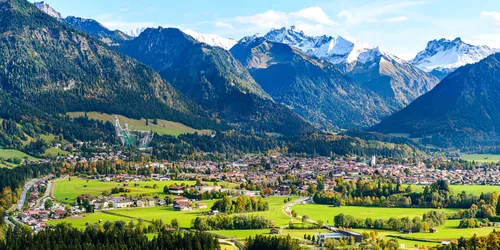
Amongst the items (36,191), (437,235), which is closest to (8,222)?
(36,191)

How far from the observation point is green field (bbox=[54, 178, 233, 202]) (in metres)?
139

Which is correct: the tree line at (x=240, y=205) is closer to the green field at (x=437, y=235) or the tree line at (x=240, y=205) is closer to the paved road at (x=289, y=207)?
the paved road at (x=289, y=207)

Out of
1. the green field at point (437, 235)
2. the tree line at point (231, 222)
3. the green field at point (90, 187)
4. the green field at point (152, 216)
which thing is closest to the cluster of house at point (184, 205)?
the green field at point (152, 216)

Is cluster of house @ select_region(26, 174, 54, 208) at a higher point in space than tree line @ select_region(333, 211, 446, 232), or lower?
lower

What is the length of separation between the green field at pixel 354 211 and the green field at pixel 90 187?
31764 mm

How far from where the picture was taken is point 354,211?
413ft

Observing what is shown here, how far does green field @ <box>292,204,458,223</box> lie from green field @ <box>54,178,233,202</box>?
31.8m

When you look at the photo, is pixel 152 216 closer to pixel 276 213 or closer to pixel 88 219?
pixel 88 219

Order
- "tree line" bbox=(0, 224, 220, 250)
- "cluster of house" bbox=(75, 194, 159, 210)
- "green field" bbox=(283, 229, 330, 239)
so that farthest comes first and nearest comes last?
"cluster of house" bbox=(75, 194, 159, 210) < "green field" bbox=(283, 229, 330, 239) < "tree line" bbox=(0, 224, 220, 250)

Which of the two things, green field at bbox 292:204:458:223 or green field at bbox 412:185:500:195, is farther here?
green field at bbox 412:185:500:195

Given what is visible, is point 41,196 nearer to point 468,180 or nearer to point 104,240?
point 104,240

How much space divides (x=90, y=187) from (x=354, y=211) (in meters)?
57.6

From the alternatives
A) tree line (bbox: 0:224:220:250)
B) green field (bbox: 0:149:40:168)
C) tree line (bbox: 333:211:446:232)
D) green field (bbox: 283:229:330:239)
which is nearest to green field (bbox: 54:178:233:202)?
green field (bbox: 0:149:40:168)

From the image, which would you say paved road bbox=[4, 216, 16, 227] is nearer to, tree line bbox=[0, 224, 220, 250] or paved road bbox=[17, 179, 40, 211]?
paved road bbox=[17, 179, 40, 211]
